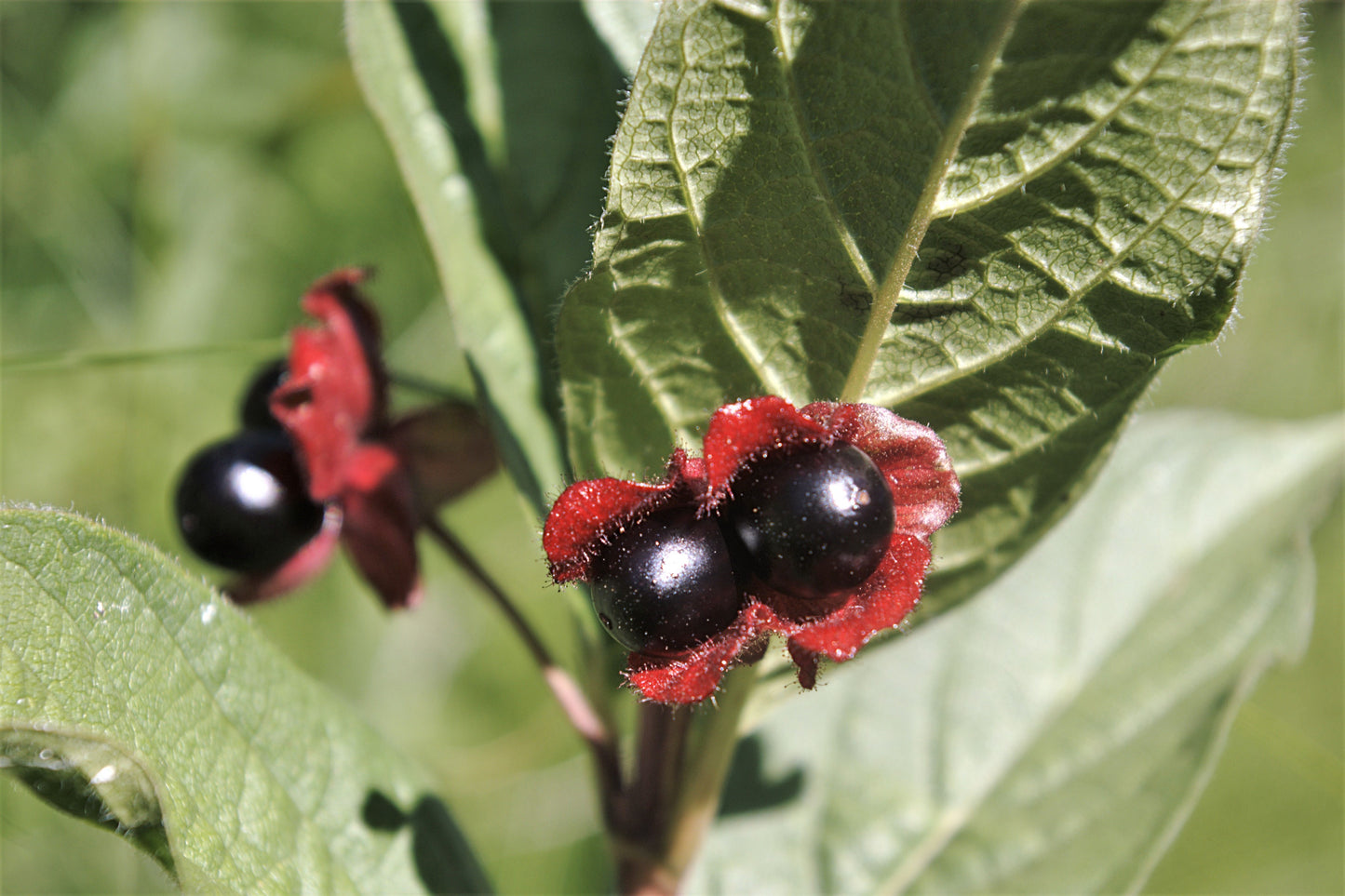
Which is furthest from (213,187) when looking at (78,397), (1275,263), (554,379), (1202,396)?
(1275,263)

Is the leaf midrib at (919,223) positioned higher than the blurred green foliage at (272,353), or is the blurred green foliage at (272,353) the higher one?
the leaf midrib at (919,223)

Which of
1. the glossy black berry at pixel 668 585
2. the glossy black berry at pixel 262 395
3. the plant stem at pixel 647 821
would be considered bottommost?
the plant stem at pixel 647 821

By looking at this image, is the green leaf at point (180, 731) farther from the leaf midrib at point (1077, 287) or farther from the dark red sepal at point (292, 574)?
the leaf midrib at point (1077, 287)

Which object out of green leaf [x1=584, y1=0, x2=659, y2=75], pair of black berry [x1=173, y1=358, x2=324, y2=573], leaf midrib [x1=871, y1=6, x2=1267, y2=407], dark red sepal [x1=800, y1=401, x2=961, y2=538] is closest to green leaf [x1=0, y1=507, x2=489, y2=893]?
pair of black berry [x1=173, y1=358, x2=324, y2=573]

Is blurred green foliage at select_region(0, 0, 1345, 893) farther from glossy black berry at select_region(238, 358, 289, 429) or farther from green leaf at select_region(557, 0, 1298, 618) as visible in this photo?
green leaf at select_region(557, 0, 1298, 618)

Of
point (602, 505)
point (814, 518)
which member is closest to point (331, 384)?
point (602, 505)

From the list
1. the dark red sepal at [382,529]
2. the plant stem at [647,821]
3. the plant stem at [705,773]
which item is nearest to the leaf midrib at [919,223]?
the plant stem at [705,773]

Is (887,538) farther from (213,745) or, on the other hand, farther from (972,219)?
(213,745)
